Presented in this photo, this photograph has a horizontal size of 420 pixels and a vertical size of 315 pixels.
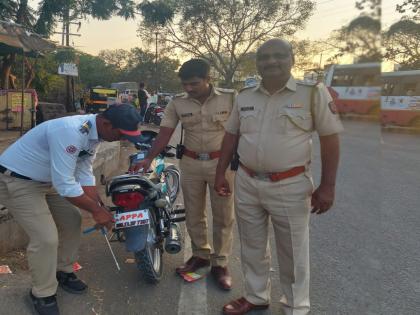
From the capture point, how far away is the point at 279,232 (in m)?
2.57

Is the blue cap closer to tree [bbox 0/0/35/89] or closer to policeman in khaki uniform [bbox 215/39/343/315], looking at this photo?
policeman in khaki uniform [bbox 215/39/343/315]

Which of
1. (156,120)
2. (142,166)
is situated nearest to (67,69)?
(156,120)

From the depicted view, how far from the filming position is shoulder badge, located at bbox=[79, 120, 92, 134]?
2.53 meters

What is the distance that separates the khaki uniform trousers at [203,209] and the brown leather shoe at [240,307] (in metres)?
0.54

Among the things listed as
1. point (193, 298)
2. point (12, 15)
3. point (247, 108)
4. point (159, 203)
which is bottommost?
point (193, 298)

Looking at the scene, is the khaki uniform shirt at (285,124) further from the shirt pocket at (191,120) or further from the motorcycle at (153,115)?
the motorcycle at (153,115)

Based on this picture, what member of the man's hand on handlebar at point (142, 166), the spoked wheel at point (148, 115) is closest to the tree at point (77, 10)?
the spoked wheel at point (148, 115)

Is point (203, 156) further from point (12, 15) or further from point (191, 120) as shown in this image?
point (12, 15)

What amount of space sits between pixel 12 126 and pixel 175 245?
8309mm

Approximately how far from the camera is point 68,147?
2.46 m

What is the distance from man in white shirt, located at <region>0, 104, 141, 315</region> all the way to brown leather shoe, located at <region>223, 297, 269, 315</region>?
1.00 metres

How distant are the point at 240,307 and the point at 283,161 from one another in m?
1.08

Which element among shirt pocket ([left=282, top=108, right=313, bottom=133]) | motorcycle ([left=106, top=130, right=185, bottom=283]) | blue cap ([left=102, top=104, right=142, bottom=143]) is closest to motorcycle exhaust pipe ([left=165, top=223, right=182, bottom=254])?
motorcycle ([left=106, top=130, right=185, bottom=283])

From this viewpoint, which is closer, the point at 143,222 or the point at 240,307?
the point at 240,307
